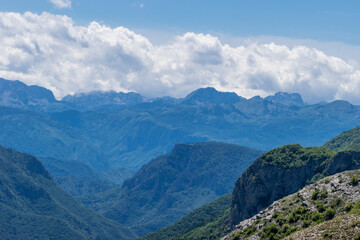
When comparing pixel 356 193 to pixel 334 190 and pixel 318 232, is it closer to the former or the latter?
pixel 334 190

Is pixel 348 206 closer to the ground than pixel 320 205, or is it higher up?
higher up

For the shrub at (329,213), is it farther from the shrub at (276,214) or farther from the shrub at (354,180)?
the shrub at (276,214)

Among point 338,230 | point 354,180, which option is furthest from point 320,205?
point 338,230

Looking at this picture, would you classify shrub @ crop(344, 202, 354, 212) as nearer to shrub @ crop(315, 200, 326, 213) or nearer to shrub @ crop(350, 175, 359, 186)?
shrub @ crop(315, 200, 326, 213)

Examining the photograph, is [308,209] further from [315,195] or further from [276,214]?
[276,214]

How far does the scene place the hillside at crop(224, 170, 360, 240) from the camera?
81812 millimetres

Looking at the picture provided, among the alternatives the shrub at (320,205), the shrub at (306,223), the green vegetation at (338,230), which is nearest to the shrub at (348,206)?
the shrub at (320,205)

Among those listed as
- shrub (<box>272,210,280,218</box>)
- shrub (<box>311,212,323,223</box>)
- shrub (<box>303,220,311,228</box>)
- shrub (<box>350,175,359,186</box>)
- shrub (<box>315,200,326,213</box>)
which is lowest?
shrub (<box>303,220,311,228</box>)

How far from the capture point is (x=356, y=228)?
64.2 metres

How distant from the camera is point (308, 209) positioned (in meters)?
86.9

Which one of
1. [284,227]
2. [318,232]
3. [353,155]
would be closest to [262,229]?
[284,227]

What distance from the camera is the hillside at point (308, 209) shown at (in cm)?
8181

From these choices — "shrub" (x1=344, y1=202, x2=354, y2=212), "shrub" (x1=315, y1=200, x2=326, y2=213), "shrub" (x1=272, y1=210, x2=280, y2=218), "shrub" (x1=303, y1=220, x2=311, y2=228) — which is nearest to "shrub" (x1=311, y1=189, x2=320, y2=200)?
"shrub" (x1=315, y1=200, x2=326, y2=213)

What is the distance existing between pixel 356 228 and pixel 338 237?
2.71 meters
